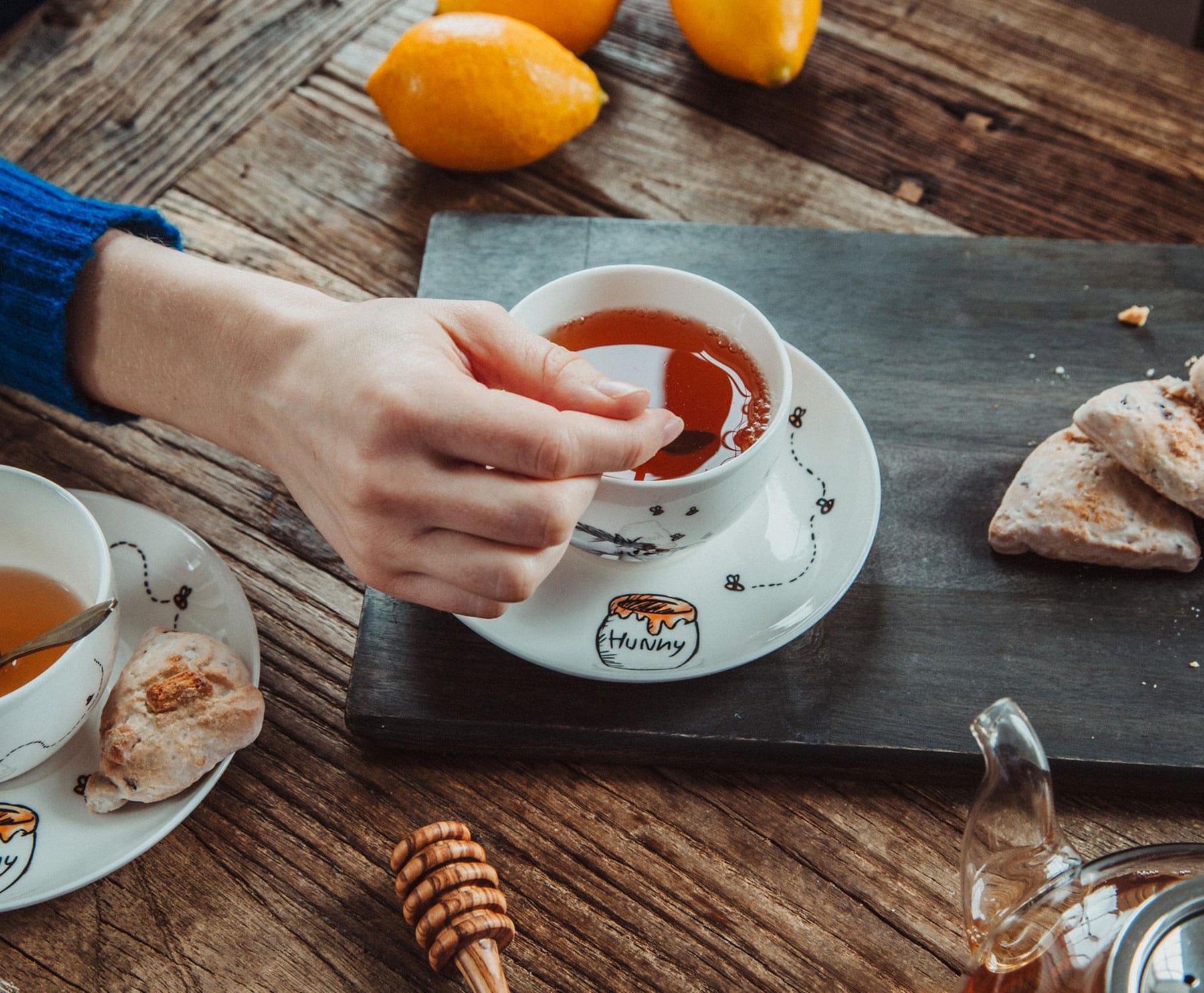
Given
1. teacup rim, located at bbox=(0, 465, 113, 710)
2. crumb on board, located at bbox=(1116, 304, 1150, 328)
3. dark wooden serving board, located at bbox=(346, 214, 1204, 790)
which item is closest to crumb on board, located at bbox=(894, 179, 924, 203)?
dark wooden serving board, located at bbox=(346, 214, 1204, 790)

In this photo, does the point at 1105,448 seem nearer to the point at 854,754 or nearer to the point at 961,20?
the point at 854,754

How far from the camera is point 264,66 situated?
55.4 inches

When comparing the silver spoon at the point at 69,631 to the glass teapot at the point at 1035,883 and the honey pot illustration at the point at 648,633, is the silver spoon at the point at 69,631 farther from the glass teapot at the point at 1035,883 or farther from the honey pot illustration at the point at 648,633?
the glass teapot at the point at 1035,883

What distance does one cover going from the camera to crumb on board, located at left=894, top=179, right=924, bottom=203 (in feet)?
4.30

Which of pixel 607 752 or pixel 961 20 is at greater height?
pixel 961 20

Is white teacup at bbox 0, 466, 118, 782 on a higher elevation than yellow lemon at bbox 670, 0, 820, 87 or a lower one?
lower

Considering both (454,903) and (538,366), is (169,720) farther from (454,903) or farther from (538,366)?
(538,366)

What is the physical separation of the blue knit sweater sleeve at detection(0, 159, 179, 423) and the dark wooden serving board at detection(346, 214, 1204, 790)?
1.14 ft

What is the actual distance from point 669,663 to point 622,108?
878 millimetres

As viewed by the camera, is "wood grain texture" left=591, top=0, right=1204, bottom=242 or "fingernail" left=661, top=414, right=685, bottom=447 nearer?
"fingernail" left=661, top=414, right=685, bottom=447

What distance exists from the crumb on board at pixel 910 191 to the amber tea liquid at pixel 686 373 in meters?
0.52

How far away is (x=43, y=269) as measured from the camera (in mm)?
958

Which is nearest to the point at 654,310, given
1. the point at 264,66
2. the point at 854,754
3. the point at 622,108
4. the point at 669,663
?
the point at 669,663

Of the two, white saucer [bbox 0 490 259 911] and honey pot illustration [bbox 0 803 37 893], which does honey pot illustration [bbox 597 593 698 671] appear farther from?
honey pot illustration [bbox 0 803 37 893]
